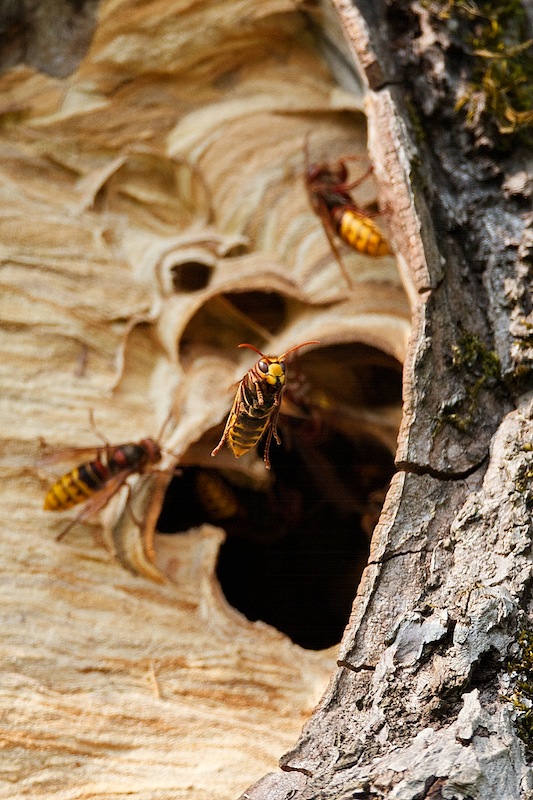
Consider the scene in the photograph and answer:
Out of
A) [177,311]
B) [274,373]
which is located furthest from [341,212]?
[274,373]

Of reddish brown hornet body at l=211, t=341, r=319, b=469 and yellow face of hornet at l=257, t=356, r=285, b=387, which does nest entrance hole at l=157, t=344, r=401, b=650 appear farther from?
yellow face of hornet at l=257, t=356, r=285, b=387

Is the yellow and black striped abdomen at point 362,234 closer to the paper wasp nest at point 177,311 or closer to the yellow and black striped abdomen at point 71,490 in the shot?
the paper wasp nest at point 177,311

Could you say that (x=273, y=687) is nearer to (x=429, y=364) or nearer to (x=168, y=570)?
(x=168, y=570)

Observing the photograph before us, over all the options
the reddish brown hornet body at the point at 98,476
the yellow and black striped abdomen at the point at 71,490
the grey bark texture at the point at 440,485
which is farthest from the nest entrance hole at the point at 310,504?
the grey bark texture at the point at 440,485

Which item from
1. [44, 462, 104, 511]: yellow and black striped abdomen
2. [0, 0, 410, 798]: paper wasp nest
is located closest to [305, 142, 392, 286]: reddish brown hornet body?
[0, 0, 410, 798]: paper wasp nest

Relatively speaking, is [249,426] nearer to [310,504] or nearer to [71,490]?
[71,490]

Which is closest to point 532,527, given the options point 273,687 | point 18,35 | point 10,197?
point 273,687
